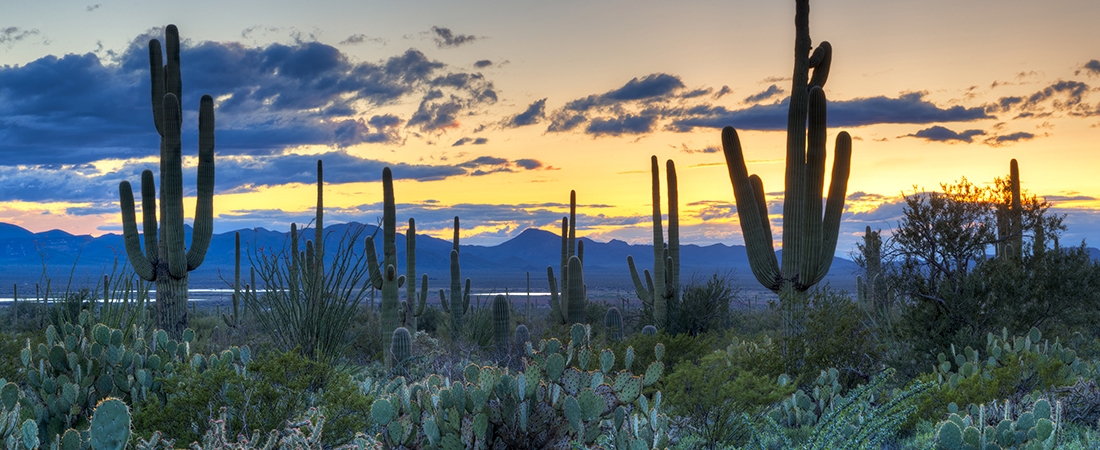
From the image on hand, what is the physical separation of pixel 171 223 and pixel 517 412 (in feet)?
33.9

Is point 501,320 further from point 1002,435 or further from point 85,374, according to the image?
point 1002,435

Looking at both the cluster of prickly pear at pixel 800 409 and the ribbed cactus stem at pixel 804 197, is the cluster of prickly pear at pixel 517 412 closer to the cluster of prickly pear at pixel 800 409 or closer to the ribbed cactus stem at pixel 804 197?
the cluster of prickly pear at pixel 800 409

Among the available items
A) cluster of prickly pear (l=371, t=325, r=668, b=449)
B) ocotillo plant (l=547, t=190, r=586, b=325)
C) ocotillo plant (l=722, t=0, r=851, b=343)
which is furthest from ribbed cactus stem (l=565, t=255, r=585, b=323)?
cluster of prickly pear (l=371, t=325, r=668, b=449)

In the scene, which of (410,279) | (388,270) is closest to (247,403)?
(388,270)

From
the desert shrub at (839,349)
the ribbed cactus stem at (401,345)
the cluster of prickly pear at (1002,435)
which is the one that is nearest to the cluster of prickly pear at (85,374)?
the cluster of prickly pear at (1002,435)

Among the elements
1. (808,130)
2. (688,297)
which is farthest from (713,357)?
(688,297)

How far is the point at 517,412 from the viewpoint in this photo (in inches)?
178

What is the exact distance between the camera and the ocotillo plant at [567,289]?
18.5m

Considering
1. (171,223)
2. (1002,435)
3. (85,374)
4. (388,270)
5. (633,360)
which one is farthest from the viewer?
(388,270)

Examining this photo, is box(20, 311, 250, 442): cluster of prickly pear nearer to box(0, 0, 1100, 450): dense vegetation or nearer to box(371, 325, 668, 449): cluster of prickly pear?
box(0, 0, 1100, 450): dense vegetation

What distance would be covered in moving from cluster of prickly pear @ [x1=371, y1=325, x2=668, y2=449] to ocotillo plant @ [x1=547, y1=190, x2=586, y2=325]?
44.4 feet

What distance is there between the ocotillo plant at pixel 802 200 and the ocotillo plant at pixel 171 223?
28.2 feet

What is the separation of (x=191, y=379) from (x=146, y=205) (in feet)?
27.6

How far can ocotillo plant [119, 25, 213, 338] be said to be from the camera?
512 inches
